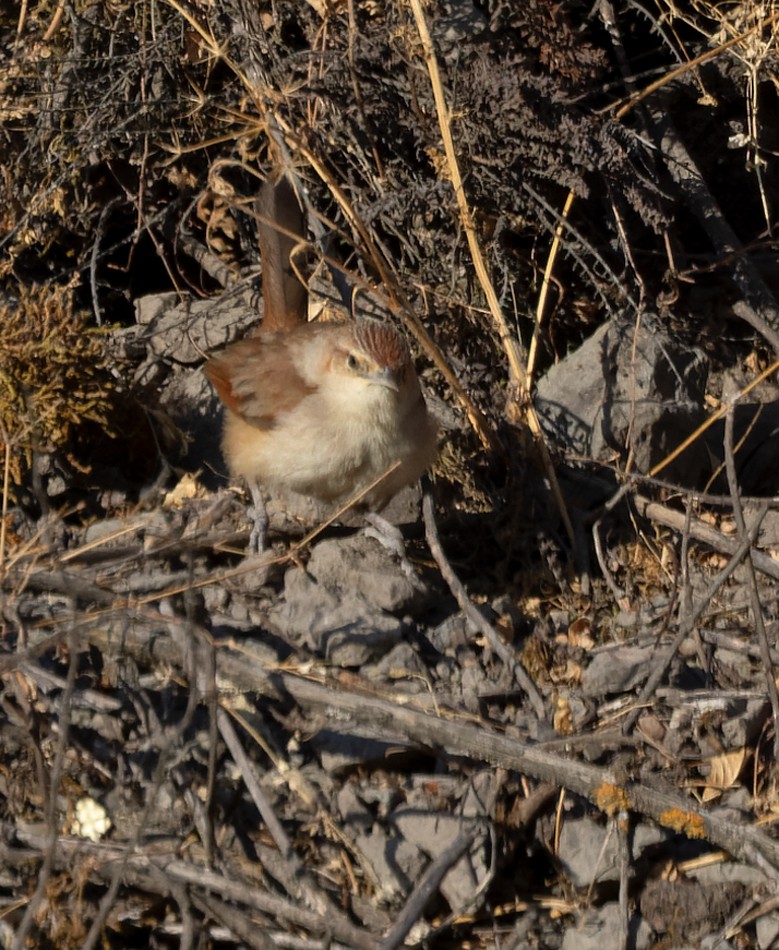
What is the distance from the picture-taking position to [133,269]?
20.5ft

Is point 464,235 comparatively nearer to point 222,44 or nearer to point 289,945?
point 222,44

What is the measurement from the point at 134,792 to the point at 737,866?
194cm

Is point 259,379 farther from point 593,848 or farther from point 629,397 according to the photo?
point 593,848

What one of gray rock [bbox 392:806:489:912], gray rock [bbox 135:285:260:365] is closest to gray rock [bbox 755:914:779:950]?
gray rock [bbox 392:806:489:912]

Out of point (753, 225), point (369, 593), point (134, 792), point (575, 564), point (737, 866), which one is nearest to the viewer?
point (737, 866)

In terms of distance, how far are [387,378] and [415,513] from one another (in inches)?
29.5

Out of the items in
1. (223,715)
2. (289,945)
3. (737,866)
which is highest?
(223,715)

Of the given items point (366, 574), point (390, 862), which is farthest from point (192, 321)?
point (390, 862)

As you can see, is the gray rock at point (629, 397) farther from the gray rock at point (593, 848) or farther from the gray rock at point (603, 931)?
the gray rock at point (603, 931)

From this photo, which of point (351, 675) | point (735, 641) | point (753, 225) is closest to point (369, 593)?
point (351, 675)

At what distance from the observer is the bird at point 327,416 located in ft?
15.1

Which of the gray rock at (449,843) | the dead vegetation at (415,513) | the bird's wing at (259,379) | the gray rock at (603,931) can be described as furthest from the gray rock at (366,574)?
the gray rock at (603,931)

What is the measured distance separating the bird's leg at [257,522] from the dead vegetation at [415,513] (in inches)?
4.8

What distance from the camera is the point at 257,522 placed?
4.80 m
